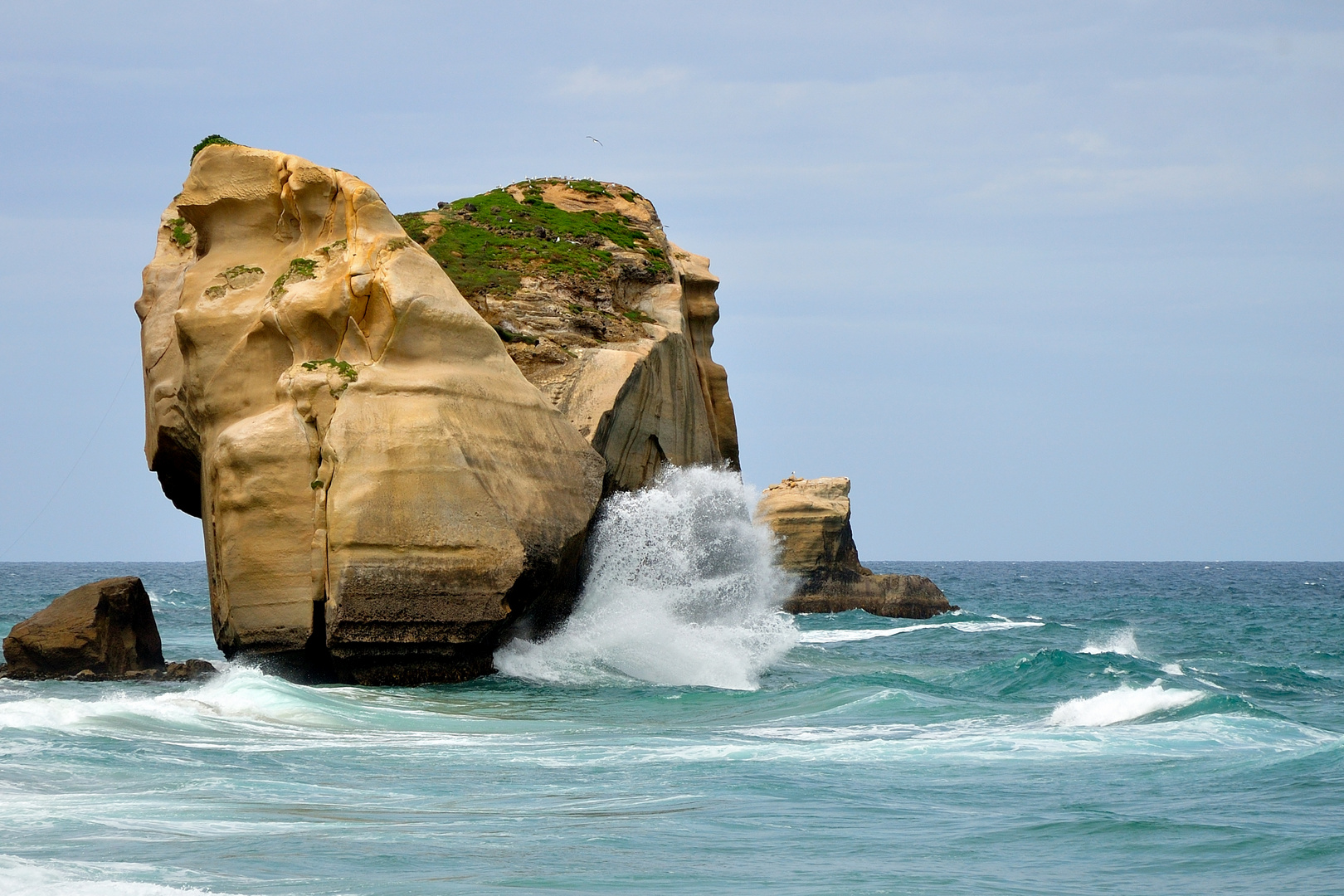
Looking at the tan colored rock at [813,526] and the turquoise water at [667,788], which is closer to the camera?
the turquoise water at [667,788]

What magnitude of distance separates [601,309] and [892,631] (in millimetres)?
18245

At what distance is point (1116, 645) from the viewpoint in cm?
3453

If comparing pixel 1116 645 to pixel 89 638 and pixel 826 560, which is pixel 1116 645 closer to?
pixel 826 560

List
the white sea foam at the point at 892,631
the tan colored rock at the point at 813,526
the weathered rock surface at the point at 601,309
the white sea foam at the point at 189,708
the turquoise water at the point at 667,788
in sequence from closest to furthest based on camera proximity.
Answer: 1. the turquoise water at the point at 667,788
2. the white sea foam at the point at 189,708
3. the weathered rock surface at the point at 601,309
4. the white sea foam at the point at 892,631
5. the tan colored rock at the point at 813,526

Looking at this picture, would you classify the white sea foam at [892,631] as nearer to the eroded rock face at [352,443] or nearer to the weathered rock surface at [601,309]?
the weathered rock surface at [601,309]

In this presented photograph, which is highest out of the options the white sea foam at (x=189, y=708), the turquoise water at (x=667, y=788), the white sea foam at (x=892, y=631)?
the white sea foam at (x=189, y=708)

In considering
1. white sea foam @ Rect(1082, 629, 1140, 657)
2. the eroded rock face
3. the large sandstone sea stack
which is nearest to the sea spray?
the large sandstone sea stack

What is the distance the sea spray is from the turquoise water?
785 millimetres

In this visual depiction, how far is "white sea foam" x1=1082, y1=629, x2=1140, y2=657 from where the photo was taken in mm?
32344

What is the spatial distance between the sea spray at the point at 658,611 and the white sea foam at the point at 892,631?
8.16 m

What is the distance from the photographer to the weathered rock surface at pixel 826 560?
49431 millimetres

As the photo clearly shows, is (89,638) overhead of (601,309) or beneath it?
beneath

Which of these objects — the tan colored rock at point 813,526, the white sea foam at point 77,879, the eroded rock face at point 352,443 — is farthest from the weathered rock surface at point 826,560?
the white sea foam at point 77,879

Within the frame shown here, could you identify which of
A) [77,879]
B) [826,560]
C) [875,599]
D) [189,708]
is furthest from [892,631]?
[77,879]
